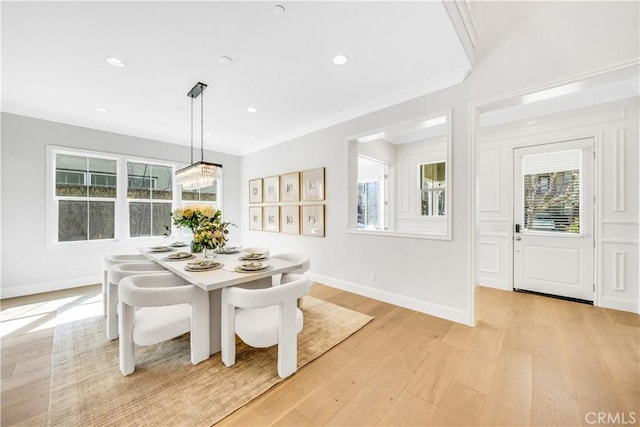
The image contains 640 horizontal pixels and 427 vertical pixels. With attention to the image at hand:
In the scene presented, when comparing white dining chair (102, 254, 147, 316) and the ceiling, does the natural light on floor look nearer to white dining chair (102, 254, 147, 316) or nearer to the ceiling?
white dining chair (102, 254, 147, 316)

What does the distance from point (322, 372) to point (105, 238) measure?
4.55 metres

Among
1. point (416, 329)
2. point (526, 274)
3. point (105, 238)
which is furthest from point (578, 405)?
point (105, 238)

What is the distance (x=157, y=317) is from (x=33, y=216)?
3478 millimetres

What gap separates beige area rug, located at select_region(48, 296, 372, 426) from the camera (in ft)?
4.84

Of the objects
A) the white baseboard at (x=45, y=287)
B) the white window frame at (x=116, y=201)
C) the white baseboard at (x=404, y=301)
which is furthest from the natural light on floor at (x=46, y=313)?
the white baseboard at (x=404, y=301)

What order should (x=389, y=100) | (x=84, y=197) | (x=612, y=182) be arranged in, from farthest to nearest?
(x=84, y=197) → (x=389, y=100) → (x=612, y=182)

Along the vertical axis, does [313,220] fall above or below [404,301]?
above

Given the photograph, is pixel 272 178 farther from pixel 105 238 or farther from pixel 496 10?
pixel 496 10

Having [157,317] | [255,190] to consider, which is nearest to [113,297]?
[157,317]

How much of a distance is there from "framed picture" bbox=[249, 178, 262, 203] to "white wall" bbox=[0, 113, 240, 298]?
2.59 metres

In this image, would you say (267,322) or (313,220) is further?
(313,220)

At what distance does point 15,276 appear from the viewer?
346cm

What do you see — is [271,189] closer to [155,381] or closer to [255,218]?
[255,218]

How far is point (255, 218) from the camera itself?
5480 millimetres
